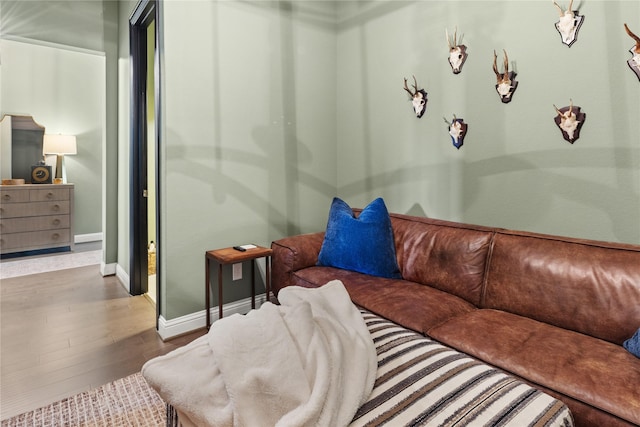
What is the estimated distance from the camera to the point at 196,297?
2.46 meters

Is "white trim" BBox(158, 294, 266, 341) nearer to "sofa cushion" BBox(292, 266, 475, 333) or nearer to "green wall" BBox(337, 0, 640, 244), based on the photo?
"sofa cushion" BBox(292, 266, 475, 333)

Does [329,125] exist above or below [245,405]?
above

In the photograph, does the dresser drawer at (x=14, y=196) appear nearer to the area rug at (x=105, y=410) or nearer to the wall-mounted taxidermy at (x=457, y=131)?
the area rug at (x=105, y=410)

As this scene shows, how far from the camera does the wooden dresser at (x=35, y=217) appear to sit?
4.17m

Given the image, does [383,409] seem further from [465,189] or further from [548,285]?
[465,189]

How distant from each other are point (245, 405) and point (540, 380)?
1012 millimetres

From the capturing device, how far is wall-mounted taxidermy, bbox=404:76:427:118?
2506 millimetres

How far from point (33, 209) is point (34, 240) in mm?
400

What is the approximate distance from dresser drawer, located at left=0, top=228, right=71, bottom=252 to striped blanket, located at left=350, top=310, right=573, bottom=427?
5003mm

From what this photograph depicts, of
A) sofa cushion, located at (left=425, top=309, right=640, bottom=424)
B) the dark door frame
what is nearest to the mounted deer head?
sofa cushion, located at (left=425, top=309, right=640, bottom=424)

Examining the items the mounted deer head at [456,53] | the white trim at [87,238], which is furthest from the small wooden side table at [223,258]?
the white trim at [87,238]

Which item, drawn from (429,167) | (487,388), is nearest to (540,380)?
(487,388)

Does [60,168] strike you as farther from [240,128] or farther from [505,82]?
[505,82]

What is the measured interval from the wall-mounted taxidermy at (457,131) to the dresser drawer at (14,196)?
5.00 m
